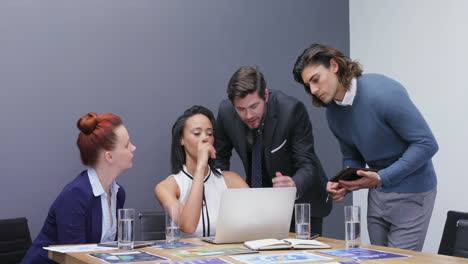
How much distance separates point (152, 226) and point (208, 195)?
34 cm

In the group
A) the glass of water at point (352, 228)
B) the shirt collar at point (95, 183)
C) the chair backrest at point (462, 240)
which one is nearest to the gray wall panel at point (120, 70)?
the shirt collar at point (95, 183)

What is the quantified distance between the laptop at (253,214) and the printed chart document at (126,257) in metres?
0.36

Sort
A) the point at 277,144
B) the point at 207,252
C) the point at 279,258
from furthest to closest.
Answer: the point at 277,144 < the point at 207,252 < the point at 279,258

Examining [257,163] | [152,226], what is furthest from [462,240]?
[152,226]

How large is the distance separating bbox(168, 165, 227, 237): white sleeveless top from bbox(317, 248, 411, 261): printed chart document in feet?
2.73

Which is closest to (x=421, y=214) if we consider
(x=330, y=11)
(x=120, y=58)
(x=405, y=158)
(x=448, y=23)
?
(x=405, y=158)

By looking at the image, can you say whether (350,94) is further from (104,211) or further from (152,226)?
(104,211)

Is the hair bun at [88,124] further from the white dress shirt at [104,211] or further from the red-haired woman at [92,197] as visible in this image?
the white dress shirt at [104,211]

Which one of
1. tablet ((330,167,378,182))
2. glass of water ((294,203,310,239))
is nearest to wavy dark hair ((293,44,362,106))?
tablet ((330,167,378,182))

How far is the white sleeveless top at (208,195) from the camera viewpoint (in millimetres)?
2584

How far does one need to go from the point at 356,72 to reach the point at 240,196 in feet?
3.37

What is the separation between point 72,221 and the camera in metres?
2.22

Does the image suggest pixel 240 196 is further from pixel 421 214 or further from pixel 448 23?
pixel 448 23

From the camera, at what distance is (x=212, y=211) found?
2.64 metres
